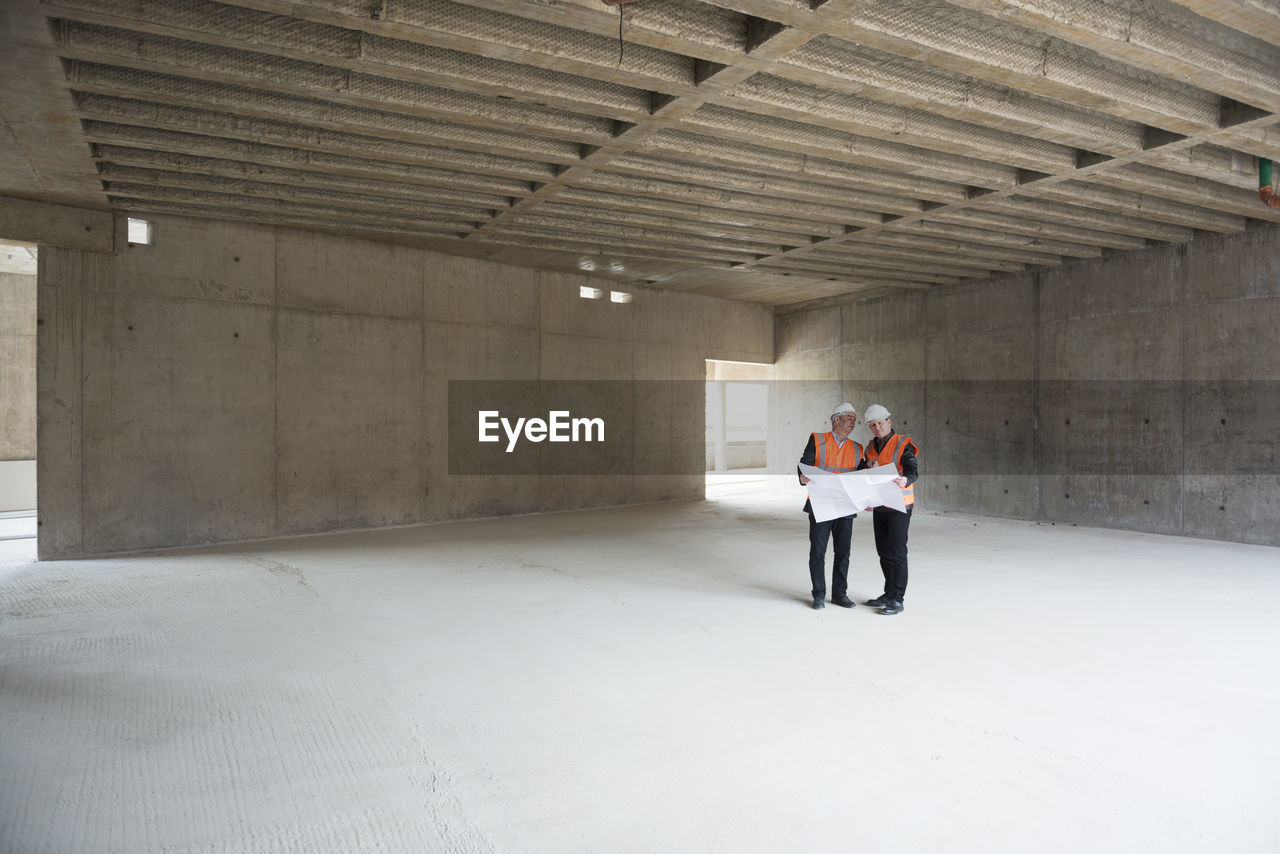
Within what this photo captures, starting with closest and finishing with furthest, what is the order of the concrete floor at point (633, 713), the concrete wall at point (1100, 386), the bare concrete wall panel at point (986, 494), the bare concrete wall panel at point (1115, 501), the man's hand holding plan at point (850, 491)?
the concrete floor at point (633, 713) < the man's hand holding plan at point (850, 491) < the concrete wall at point (1100, 386) < the bare concrete wall panel at point (1115, 501) < the bare concrete wall panel at point (986, 494)

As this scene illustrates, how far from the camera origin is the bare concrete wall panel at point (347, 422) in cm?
951

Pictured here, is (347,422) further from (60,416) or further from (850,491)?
(850,491)

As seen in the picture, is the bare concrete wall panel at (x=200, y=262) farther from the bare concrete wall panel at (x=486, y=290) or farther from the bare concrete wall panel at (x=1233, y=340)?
the bare concrete wall panel at (x=1233, y=340)

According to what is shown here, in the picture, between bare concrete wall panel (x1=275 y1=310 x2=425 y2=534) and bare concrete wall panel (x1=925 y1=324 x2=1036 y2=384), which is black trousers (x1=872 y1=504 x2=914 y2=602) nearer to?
bare concrete wall panel (x1=275 y1=310 x2=425 y2=534)

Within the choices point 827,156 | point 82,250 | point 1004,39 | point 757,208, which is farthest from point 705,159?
point 82,250

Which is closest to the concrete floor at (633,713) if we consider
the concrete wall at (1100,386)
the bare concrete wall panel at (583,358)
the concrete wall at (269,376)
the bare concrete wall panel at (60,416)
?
the bare concrete wall panel at (60,416)

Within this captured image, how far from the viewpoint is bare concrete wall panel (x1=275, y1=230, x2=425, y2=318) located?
31.2ft

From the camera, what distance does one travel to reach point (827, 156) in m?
6.75

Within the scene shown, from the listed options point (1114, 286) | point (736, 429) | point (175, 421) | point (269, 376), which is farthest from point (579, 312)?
point (736, 429)

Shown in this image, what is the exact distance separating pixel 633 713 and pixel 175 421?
7.43 metres

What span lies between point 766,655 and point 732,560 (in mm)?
3236

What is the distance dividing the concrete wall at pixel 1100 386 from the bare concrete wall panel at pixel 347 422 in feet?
26.5

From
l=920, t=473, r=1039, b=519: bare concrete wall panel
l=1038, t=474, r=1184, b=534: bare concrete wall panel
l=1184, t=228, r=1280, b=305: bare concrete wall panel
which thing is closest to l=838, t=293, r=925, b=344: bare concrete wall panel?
l=920, t=473, r=1039, b=519: bare concrete wall panel

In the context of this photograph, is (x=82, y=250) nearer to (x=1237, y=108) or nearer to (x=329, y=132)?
(x=329, y=132)
